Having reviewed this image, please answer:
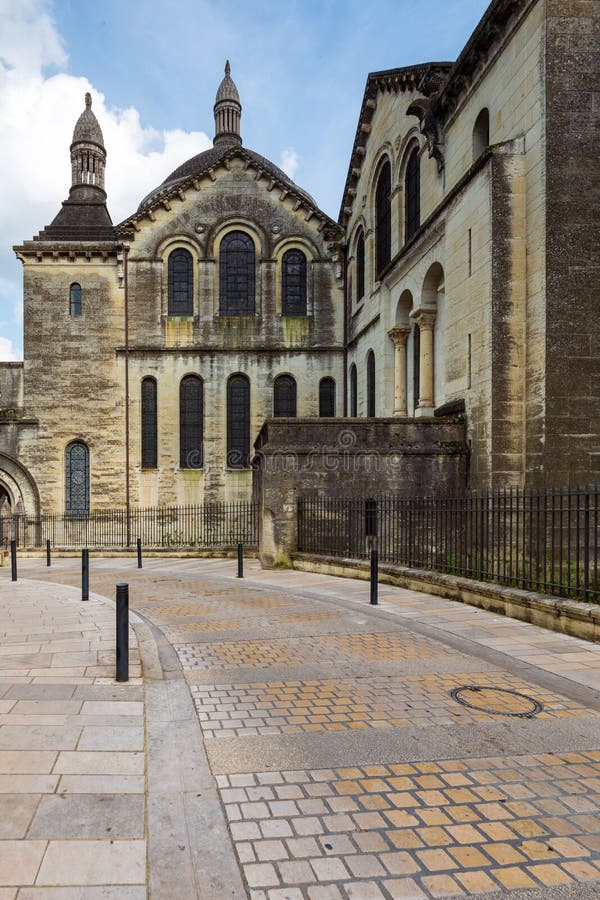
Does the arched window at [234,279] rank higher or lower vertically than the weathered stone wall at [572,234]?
higher

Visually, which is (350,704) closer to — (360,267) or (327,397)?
(360,267)

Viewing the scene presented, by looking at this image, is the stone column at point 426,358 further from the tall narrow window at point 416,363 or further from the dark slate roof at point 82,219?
the dark slate roof at point 82,219

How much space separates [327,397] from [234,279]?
648 cm

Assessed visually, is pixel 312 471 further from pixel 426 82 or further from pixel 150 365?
pixel 150 365

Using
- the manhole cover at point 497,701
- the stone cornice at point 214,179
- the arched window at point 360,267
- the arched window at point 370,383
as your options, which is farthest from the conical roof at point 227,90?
the manhole cover at point 497,701

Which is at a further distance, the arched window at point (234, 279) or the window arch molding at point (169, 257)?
the arched window at point (234, 279)

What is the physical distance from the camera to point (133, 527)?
1102 inches

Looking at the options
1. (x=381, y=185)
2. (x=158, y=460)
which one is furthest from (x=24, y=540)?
(x=381, y=185)

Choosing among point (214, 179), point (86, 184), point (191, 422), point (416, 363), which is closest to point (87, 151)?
point (86, 184)

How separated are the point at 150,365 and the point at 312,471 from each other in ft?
47.9

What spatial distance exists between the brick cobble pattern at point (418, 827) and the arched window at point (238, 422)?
24898mm

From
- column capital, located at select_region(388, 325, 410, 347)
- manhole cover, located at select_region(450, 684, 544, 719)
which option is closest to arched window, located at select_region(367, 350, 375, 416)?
column capital, located at select_region(388, 325, 410, 347)

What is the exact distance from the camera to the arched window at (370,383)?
2535 centimetres

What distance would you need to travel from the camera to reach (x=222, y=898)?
2906 millimetres
